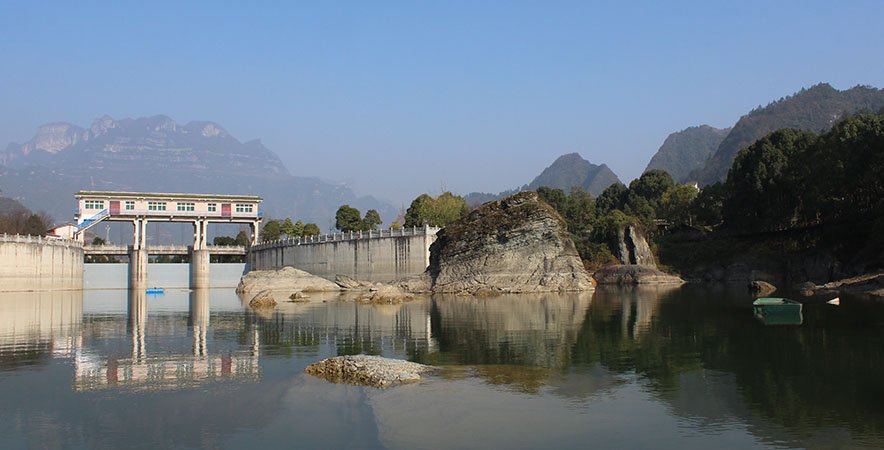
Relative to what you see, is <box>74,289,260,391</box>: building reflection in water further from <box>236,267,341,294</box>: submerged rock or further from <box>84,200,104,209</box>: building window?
<box>84,200,104,209</box>: building window

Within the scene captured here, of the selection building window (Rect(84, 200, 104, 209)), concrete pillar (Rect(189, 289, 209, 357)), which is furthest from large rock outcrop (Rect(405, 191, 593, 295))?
building window (Rect(84, 200, 104, 209))

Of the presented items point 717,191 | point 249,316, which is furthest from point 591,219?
point 249,316

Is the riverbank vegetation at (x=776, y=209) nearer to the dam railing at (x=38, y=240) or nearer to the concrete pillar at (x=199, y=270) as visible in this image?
the concrete pillar at (x=199, y=270)

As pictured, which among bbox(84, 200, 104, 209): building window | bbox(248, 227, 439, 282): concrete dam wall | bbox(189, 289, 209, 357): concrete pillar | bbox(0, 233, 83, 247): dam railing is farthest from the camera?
bbox(84, 200, 104, 209): building window

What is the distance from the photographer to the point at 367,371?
2233 centimetres

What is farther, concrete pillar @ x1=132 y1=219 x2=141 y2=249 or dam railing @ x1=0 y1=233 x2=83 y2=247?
concrete pillar @ x1=132 y1=219 x2=141 y2=249

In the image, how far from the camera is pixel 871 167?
223 feet

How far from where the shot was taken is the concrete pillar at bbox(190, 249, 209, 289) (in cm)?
11081

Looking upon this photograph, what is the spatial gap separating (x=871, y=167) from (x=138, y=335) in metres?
62.5

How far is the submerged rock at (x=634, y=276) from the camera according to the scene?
297ft

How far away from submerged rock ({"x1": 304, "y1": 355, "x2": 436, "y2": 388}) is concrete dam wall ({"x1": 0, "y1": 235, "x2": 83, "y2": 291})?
260 ft

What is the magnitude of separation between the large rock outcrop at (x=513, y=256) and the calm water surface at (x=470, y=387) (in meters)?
35.2

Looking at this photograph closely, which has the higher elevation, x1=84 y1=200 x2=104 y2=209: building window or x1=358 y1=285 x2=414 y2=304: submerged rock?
x1=84 y1=200 x2=104 y2=209: building window

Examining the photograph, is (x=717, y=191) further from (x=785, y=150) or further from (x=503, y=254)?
(x=503, y=254)
